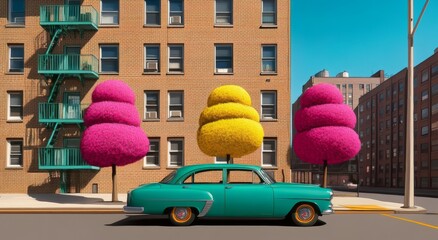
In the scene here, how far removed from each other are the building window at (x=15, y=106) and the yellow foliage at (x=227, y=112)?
46.0 feet

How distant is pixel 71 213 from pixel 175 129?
1314cm

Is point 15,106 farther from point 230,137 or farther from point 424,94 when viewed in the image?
point 424,94

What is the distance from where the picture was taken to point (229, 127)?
Answer: 21.3m

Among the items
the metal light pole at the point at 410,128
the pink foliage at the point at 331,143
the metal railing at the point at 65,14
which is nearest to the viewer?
the metal light pole at the point at 410,128

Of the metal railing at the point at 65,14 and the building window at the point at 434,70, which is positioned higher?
the building window at the point at 434,70

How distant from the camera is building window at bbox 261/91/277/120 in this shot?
2989cm

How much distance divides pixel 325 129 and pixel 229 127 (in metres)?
4.80

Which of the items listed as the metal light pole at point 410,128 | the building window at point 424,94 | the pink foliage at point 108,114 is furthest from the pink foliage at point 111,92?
the building window at point 424,94

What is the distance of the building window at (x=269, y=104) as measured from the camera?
29.9m

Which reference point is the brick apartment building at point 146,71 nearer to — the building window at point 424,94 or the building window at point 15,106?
the building window at point 15,106

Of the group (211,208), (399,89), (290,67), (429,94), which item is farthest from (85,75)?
(399,89)

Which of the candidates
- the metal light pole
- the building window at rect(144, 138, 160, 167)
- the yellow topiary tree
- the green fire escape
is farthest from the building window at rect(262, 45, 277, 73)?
the metal light pole

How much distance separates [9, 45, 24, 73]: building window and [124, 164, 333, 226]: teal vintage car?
2144 centimetres

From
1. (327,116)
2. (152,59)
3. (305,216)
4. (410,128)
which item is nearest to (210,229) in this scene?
(305,216)
